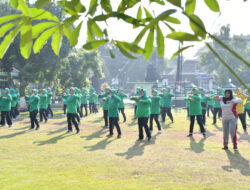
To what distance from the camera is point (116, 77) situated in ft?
244

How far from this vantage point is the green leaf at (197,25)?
2.83ft

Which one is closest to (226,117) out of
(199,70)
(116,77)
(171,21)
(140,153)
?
(140,153)

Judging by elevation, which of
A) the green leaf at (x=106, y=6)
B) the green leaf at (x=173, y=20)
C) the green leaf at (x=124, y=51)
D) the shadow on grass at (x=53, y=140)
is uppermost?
the green leaf at (x=106, y=6)

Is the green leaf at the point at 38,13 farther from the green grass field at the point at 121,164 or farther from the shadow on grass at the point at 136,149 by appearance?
the shadow on grass at the point at 136,149

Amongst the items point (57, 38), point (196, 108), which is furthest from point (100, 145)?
point (57, 38)

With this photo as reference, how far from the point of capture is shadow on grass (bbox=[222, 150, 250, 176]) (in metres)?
6.23

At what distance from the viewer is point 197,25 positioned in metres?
0.89

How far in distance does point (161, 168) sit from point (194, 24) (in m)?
5.79

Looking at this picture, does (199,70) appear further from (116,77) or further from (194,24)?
(194,24)

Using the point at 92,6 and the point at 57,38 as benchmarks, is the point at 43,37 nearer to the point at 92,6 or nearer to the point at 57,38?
the point at 57,38

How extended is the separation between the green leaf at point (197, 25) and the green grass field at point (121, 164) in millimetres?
4497

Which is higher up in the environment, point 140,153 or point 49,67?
point 49,67

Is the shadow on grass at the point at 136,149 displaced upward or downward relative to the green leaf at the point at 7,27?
downward

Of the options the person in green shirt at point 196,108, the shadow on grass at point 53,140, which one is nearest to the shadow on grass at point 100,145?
the shadow on grass at point 53,140
